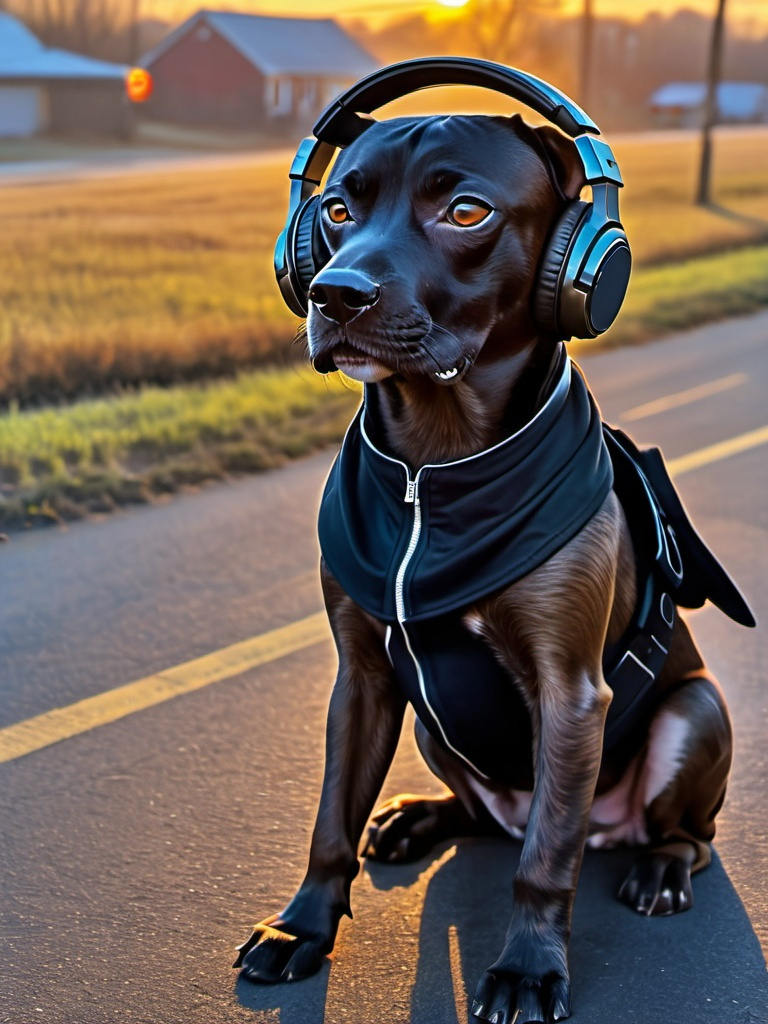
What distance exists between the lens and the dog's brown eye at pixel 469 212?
2580 millimetres

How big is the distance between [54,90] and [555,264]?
28.5 feet

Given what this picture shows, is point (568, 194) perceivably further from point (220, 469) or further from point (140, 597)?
point (220, 469)

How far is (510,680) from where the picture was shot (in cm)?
287

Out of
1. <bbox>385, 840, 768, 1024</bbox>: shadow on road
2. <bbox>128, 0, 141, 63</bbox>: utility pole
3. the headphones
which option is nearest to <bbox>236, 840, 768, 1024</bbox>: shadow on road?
<bbox>385, 840, 768, 1024</bbox>: shadow on road

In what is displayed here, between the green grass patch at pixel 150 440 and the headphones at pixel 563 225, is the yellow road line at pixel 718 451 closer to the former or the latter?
the green grass patch at pixel 150 440

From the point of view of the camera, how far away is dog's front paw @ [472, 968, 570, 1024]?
272 cm

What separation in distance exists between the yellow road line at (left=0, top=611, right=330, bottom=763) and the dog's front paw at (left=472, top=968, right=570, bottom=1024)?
1.80 m

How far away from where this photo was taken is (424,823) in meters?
3.49

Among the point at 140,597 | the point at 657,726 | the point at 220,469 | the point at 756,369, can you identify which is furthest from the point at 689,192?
the point at 657,726

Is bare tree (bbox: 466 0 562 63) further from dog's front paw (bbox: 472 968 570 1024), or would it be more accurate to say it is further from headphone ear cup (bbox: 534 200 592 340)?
dog's front paw (bbox: 472 968 570 1024)

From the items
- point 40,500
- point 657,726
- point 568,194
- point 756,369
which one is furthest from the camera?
point 756,369

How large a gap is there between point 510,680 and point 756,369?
24.4 ft

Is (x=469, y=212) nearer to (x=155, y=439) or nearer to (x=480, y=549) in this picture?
(x=480, y=549)

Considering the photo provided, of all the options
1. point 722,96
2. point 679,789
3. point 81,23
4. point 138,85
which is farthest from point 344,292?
point 722,96
